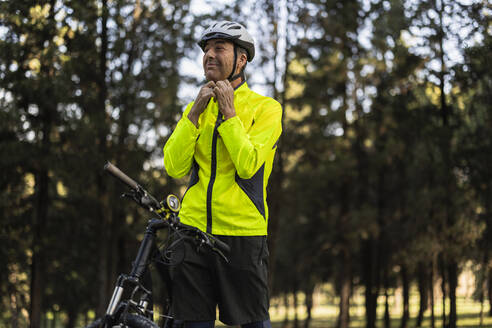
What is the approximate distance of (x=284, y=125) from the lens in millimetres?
18203

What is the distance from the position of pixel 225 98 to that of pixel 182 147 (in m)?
0.33

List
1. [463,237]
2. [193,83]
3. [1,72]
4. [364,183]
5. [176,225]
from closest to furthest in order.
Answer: [176,225] → [1,72] → [463,237] → [193,83] → [364,183]

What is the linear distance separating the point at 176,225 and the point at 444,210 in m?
13.3

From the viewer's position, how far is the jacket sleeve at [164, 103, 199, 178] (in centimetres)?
295

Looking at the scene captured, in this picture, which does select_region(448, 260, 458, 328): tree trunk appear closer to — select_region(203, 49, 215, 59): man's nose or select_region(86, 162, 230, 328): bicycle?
select_region(86, 162, 230, 328): bicycle

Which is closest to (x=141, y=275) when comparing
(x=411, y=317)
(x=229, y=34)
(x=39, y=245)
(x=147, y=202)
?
(x=147, y=202)

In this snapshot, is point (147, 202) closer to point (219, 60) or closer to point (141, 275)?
point (141, 275)

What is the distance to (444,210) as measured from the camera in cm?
1508

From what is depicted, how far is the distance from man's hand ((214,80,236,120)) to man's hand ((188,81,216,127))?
0.05m

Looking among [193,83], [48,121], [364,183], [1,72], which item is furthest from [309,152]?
[1,72]

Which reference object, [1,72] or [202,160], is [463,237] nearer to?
[1,72]

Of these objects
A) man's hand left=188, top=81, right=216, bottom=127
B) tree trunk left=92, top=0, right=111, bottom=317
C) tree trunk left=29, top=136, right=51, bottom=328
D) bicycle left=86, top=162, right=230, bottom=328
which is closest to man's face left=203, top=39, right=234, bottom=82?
man's hand left=188, top=81, right=216, bottom=127

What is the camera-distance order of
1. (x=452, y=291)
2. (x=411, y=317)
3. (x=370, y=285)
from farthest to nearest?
(x=411, y=317), (x=370, y=285), (x=452, y=291)

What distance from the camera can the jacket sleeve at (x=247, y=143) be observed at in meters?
2.79
